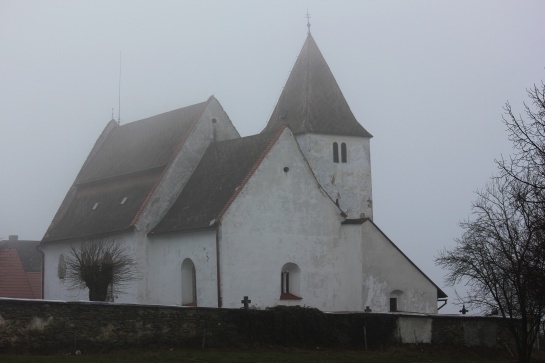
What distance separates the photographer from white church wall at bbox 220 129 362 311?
4478cm

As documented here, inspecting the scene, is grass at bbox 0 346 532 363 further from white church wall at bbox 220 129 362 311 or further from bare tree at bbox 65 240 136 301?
bare tree at bbox 65 240 136 301

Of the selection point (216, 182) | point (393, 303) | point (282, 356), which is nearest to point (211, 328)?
point (282, 356)

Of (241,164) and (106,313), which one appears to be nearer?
(106,313)

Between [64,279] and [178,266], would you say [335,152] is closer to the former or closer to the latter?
[178,266]

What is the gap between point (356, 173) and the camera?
5888cm

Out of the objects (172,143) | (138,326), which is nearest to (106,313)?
(138,326)

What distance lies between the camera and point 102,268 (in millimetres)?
45938

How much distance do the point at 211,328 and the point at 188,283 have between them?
496 inches

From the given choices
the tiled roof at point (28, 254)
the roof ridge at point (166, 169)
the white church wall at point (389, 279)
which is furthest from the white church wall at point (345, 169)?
the tiled roof at point (28, 254)

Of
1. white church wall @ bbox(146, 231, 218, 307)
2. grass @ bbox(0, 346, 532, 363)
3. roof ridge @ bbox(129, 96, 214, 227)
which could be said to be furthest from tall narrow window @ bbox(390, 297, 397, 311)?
roof ridge @ bbox(129, 96, 214, 227)

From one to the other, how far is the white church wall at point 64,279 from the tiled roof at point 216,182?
2.08 meters

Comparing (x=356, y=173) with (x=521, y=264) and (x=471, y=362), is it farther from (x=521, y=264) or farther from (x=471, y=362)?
(x=521, y=264)

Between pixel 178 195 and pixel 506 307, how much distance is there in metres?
18.0

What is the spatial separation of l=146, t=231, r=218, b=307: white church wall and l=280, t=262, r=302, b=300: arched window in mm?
3577
